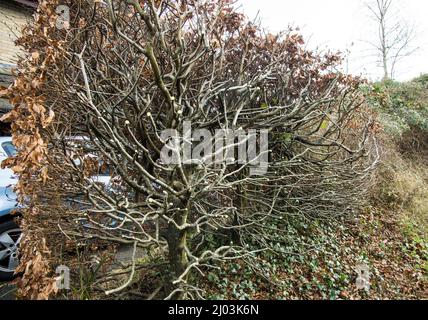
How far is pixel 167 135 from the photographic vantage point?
9.93 feet

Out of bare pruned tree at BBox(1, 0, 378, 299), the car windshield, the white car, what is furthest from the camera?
the car windshield

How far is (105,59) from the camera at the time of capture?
3.48 metres

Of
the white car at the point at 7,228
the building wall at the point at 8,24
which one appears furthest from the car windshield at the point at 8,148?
the building wall at the point at 8,24

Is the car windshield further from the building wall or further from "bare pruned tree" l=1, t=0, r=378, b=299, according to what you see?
the building wall

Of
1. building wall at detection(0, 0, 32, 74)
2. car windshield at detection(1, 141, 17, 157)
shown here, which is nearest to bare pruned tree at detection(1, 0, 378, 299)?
car windshield at detection(1, 141, 17, 157)

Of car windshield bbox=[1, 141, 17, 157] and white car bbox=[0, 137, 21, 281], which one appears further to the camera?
car windshield bbox=[1, 141, 17, 157]

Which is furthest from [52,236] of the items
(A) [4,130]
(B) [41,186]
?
(A) [4,130]

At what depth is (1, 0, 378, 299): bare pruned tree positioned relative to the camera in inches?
101

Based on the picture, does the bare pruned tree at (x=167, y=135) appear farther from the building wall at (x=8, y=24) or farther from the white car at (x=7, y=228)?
the building wall at (x=8, y=24)

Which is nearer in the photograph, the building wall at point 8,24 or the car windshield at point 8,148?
the car windshield at point 8,148

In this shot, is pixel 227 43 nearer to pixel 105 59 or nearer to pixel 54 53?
pixel 105 59

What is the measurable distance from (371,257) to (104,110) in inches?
176

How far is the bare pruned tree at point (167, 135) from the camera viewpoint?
2570 mm

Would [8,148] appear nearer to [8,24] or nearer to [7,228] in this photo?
[7,228]
